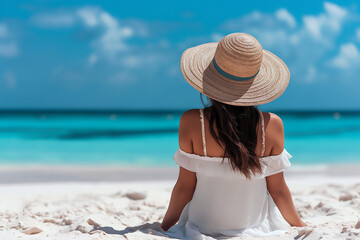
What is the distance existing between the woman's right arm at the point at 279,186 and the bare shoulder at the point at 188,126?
1.18 feet

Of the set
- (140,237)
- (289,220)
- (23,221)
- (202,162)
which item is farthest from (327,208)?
(23,221)

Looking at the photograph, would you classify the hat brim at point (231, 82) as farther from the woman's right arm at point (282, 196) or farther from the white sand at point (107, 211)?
the white sand at point (107, 211)

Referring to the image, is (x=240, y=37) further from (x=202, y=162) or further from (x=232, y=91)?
(x=202, y=162)

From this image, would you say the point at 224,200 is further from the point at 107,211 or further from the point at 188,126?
the point at 107,211

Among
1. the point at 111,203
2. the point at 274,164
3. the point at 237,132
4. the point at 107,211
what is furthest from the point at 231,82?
the point at 111,203

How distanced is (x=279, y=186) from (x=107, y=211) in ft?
4.96

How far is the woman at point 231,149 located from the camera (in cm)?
177

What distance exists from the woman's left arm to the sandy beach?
0.25 ft

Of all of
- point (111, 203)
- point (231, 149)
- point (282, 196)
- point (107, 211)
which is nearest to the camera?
point (231, 149)

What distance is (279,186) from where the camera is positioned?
1.99 meters

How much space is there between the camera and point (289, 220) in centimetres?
205

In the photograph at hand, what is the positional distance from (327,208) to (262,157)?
118 cm

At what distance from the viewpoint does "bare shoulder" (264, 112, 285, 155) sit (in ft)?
6.04

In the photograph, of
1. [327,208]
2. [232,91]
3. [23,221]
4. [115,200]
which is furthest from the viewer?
[115,200]
